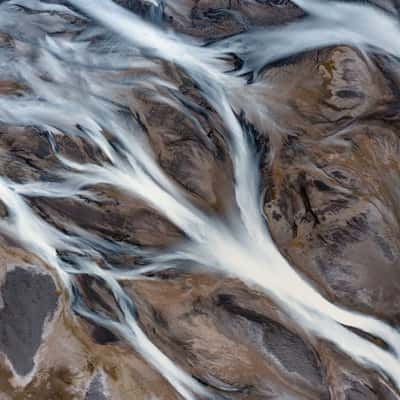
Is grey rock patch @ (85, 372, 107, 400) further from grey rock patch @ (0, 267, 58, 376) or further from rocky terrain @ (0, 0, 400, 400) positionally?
grey rock patch @ (0, 267, 58, 376)

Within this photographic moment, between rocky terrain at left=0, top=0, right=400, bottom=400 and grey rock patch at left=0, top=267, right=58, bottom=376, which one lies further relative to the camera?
grey rock patch at left=0, top=267, right=58, bottom=376

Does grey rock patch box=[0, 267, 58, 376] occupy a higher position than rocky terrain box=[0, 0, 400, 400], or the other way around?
rocky terrain box=[0, 0, 400, 400]

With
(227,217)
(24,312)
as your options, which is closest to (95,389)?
(24,312)

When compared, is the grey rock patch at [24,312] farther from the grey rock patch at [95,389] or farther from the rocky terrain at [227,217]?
the grey rock patch at [95,389]

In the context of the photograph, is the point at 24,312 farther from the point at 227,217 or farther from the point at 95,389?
the point at 227,217

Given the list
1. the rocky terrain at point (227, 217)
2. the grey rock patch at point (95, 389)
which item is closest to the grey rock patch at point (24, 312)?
the rocky terrain at point (227, 217)

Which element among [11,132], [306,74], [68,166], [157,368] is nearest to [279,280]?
[157,368]

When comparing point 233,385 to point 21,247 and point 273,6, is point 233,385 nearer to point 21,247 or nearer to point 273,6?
point 21,247

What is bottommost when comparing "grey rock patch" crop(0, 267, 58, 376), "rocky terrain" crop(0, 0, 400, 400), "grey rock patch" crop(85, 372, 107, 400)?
"grey rock patch" crop(85, 372, 107, 400)

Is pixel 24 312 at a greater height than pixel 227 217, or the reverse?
pixel 227 217

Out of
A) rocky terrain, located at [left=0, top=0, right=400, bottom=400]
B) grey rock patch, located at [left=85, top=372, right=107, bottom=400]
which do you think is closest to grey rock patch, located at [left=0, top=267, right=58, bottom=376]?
rocky terrain, located at [left=0, top=0, right=400, bottom=400]
